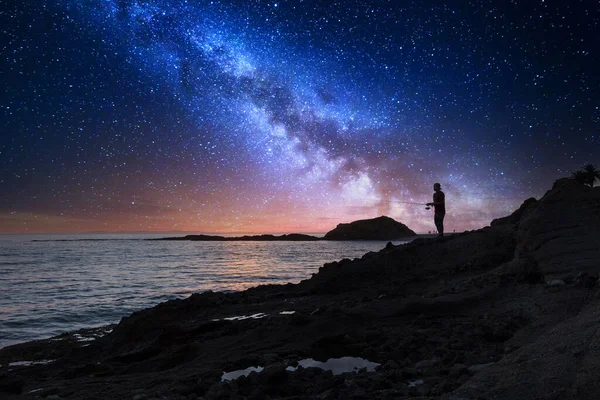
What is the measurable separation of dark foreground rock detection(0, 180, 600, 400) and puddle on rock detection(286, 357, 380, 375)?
0.18m

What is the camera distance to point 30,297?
21.6 meters

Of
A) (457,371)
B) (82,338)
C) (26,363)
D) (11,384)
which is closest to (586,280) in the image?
(457,371)

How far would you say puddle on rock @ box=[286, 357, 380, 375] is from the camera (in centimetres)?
634

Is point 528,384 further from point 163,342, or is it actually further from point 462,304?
point 163,342

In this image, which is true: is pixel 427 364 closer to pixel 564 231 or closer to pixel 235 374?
pixel 235 374

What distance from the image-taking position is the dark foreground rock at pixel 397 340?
486 cm

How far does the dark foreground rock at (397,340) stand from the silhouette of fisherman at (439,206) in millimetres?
2986

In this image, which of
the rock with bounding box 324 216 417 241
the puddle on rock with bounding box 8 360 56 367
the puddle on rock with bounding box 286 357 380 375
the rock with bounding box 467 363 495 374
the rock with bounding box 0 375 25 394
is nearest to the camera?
the rock with bounding box 467 363 495 374

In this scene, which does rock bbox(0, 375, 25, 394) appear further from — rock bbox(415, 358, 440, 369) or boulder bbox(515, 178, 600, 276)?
boulder bbox(515, 178, 600, 276)

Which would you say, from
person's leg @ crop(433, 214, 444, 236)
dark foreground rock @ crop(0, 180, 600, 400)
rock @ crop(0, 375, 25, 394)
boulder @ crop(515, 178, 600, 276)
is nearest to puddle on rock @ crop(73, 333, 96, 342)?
dark foreground rock @ crop(0, 180, 600, 400)

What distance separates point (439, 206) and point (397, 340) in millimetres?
11613

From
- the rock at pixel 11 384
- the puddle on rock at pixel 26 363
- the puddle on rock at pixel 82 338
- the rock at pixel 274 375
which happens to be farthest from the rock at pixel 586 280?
the puddle on rock at pixel 82 338

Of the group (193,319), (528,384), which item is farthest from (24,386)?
(528,384)

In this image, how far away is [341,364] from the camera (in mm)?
6637
